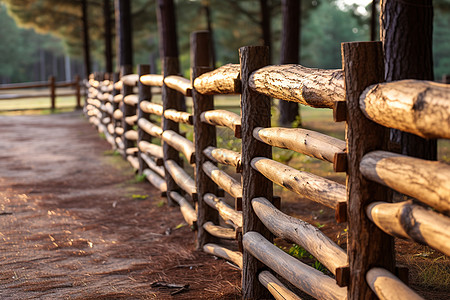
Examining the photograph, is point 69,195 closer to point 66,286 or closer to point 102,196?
point 102,196

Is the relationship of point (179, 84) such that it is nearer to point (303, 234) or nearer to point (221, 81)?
point (221, 81)

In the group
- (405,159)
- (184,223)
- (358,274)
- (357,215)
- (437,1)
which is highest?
(437,1)

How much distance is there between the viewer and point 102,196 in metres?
7.39

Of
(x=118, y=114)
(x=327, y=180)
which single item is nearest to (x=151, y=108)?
(x=118, y=114)

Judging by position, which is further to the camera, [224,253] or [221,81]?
[224,253]

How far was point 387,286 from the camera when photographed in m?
2.45

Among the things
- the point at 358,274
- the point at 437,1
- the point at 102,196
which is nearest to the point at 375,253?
the point at 358,274

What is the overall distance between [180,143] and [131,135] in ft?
11.7

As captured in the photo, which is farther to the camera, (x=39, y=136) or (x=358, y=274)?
(x=39, y=136)

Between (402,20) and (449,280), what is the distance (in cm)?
283

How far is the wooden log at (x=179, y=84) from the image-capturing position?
5730mm

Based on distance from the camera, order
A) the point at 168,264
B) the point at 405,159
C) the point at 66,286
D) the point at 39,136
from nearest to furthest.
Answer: the point at 405,159, the point at 66,286, the point at 168,264, the point at 39,136

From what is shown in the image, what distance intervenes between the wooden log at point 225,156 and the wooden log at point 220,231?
0.61 m

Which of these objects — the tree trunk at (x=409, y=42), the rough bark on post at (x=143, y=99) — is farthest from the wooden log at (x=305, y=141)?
the rough bark on post at (x=143, y=99)
